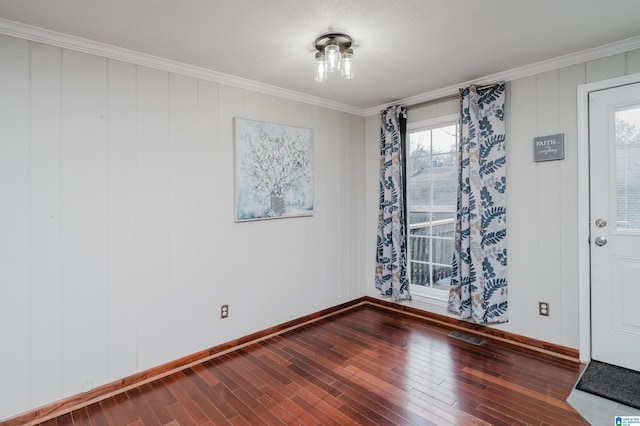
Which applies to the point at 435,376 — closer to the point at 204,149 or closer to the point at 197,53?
the point at 204,149

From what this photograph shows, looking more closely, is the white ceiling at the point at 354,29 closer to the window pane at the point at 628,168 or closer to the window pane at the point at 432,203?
the window pane at the point at 628,168

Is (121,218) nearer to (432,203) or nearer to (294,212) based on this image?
(294,212)

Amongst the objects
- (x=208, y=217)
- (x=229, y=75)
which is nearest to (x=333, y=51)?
(x=229, y=75)

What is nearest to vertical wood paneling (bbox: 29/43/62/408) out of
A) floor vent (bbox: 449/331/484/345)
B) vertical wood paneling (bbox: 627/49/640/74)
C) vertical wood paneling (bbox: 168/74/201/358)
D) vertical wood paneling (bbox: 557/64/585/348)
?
vertical wood paneling (bbox: 168/74/201/358)

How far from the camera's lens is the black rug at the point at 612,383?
2.24m

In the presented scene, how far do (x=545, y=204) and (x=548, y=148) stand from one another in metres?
0.48

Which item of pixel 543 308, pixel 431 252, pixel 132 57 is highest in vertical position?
pixel 132 57

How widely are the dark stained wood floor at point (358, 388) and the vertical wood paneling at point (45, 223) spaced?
Result: 0.35 metres

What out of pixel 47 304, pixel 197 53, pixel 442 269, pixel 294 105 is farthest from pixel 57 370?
pixel 442 269

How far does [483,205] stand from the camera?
326 centimetres

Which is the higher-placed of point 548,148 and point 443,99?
point 443,99

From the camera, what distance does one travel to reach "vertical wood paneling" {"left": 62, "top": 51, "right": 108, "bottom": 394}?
2.31 meters

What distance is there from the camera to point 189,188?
2.88 meters

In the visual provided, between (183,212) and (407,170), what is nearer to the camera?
(183,212)
